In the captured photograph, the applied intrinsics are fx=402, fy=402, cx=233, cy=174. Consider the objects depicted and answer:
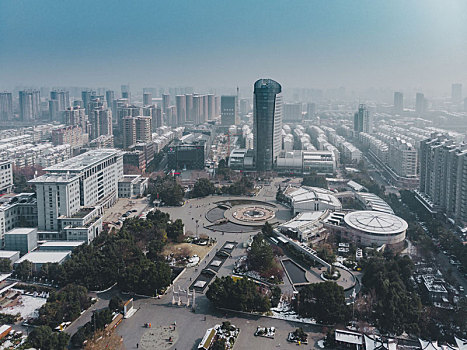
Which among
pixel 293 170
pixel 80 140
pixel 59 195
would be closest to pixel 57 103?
pixel 80 140

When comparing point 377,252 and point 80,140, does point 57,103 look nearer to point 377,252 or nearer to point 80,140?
point 80,140

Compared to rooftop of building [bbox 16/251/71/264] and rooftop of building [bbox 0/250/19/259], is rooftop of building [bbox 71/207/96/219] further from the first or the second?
rooftop of building [bbox 0/250/19/259]

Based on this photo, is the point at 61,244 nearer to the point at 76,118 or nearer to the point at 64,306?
the point at 64,306

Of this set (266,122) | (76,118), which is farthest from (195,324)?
(76,118)

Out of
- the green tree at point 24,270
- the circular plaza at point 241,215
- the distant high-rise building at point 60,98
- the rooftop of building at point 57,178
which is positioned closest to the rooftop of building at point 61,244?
the green tree at point 24,270

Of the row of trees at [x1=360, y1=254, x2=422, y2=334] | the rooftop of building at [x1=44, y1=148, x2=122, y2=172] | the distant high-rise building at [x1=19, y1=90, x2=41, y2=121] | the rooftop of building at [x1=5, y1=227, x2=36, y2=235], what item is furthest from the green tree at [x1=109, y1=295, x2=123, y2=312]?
the distant high-rise building at [x1=19, y1=90, x2=41, y2=121]

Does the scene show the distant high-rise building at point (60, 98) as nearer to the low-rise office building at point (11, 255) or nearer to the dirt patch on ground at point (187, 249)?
the low-rise office building at point (11, 255)
